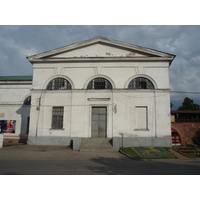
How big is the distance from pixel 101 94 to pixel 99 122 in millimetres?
2728

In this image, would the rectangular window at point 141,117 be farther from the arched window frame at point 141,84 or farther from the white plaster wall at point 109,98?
the arched window frame at point 141,84

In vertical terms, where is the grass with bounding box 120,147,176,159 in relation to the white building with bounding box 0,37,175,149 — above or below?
below

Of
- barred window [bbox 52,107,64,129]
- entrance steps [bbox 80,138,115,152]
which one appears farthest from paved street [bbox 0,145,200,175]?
barred window [bbox 52,107,64,129]

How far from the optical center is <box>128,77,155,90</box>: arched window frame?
1716cm

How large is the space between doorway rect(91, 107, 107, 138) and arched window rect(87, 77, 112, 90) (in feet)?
6.80

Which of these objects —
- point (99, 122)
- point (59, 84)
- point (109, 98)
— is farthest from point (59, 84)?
point (99, 122)

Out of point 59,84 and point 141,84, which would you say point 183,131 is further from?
point 59,84

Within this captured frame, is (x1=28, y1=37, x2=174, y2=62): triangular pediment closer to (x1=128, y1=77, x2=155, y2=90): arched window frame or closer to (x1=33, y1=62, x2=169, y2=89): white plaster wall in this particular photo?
(x1=33, y1=62, x2=169, y2=89): white plaster wall

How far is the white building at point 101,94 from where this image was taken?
16.5m

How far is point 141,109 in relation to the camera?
16.9 m

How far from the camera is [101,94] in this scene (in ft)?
56.4

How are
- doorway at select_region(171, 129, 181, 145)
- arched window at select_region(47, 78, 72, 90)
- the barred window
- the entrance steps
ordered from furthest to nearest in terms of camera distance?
doorway at select_region(171, 129, 181, 145), arched window at select_region(47, 78, 72, 90), the barred window, the entrance steps

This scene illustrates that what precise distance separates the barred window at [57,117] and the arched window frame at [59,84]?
6.94ft

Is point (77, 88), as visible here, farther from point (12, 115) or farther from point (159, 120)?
point (12, 115)
